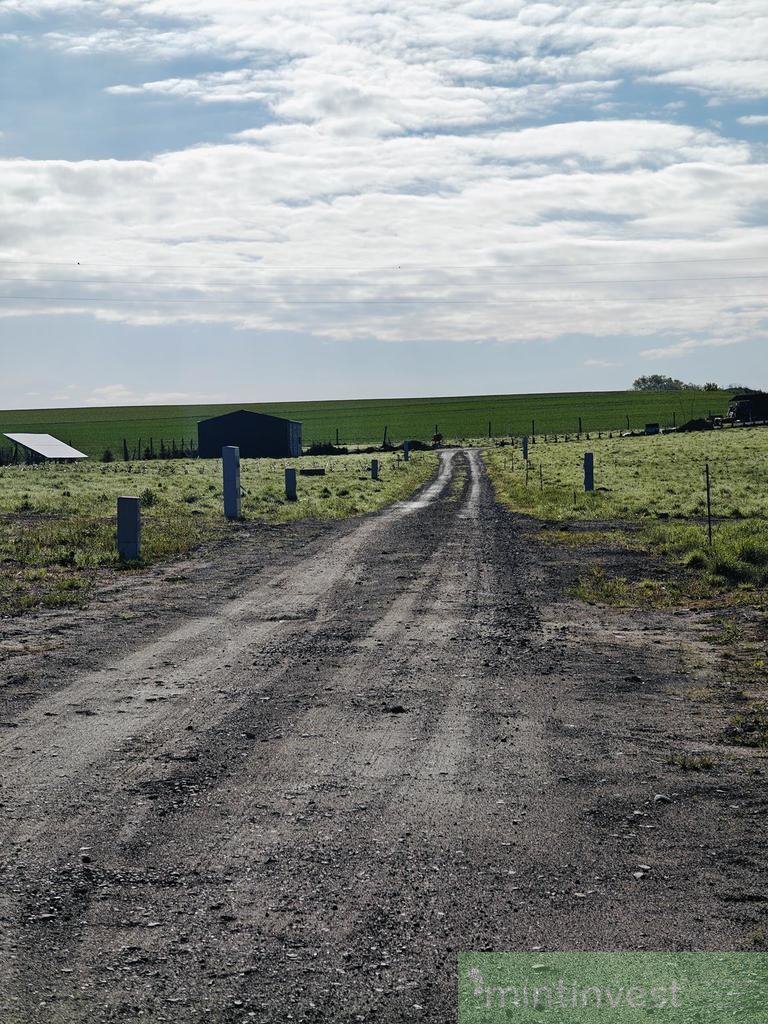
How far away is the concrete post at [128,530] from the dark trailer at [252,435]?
6324 cm

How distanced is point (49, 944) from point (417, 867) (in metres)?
1.72

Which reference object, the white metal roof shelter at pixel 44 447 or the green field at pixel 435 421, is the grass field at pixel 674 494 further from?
the green field at pixel 435 421

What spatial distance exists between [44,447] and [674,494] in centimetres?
5559

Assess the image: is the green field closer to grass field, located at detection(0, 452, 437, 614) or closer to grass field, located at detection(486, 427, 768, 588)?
grass field, located at detection(486, 427, 768, 588)

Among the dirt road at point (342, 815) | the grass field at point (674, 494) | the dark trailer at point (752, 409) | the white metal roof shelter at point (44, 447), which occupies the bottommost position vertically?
the dirt road at point (342, 815)

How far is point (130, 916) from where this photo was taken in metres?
4.68

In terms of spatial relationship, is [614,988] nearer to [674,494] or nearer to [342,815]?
[342,815]

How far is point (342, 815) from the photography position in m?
5.96

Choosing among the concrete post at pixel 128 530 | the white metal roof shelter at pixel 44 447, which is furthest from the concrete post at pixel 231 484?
the white metal roof shelter at pixel 44 447

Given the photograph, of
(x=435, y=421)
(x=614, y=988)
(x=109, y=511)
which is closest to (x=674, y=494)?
(x=109, y=511)

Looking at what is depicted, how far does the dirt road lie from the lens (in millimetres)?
4293

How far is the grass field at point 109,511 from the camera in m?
16.2

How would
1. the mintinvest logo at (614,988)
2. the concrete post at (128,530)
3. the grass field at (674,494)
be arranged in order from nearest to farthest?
the mintinvest logo at (614,988)
the grass field at (674,494)
the concrete post at (128,530)

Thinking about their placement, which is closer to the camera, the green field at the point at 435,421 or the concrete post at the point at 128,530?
the concrete post at the point at 128,530
